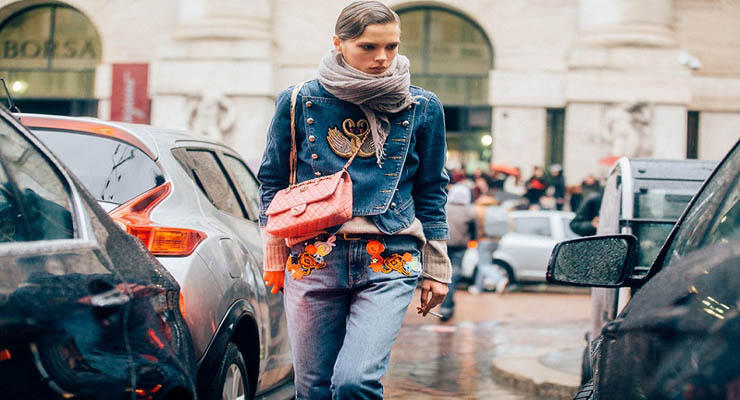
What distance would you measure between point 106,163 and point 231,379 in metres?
1.14

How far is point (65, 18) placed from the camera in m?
32.8

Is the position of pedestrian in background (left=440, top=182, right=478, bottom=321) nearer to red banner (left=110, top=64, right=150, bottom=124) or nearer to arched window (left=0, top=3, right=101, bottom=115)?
red banner (left=110, top=64, right=150, bottom=124)

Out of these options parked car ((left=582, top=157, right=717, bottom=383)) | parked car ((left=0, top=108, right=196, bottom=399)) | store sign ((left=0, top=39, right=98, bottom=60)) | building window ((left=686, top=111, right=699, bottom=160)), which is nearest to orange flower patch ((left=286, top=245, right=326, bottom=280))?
parked car ((left=0, top=108, right=196, bottom=399))

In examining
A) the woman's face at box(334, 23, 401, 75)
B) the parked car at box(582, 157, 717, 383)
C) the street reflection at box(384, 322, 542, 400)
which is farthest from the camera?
the street reflection at box(384, 322, 542, 400)

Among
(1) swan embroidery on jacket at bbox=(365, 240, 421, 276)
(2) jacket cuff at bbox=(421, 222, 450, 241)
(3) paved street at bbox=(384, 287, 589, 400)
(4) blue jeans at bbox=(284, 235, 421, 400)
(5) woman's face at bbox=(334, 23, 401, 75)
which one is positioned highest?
(5) woman's face at bbox=(334, 23, 401, 75)

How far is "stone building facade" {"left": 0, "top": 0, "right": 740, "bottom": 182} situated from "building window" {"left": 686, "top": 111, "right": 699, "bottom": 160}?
0.14 ft

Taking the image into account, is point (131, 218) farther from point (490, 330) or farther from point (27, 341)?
point (490, 330)

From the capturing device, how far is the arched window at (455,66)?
3070cm

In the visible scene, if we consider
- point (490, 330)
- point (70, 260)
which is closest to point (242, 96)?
point (490, 330)

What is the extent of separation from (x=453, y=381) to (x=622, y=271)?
17.2 ft

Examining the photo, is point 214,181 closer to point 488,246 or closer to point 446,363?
point 446,363

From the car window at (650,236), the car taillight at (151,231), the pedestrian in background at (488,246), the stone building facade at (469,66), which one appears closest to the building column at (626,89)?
the stone building facade at (469,66)

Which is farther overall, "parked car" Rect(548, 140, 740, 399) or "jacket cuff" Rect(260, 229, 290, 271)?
"jacket cuff" Rect(260, 229, 290, 271)

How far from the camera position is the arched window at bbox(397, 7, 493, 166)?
3070 centimetres
